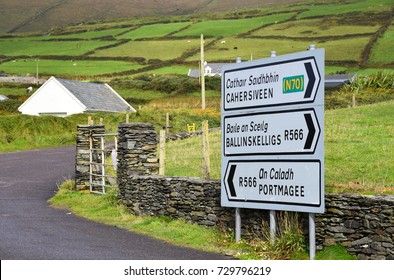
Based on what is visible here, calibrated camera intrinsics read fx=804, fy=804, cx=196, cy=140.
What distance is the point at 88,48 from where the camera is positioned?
124625mm

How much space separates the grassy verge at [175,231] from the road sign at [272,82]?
2.34 metres

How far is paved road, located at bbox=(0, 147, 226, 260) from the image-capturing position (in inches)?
527

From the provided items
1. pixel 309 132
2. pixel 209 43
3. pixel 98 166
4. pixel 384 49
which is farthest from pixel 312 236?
pixel 209 43

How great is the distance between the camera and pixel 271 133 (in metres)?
13.4

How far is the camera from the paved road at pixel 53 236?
Result: 13398 millimetres

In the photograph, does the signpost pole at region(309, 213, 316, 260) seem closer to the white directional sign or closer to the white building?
the white directional sign

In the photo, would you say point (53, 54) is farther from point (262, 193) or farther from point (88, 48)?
point (262, 193)

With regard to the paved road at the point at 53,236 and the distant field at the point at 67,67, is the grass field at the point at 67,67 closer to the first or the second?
the distant field at the point at 67,67

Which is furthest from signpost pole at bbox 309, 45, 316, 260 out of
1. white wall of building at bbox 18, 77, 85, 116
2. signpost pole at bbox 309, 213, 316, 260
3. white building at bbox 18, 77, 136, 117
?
white wall of building at bbox 18, 77, 85, 116

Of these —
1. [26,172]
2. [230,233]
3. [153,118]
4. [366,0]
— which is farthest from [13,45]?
[230,233]

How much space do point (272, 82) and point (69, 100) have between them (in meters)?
52.7

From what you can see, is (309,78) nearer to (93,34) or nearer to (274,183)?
(274,183)

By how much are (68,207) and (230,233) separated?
28.5 ft

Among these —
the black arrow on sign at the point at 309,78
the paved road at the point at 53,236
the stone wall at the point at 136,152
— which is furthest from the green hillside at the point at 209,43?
the black arrow on sign at the point at 309,78
